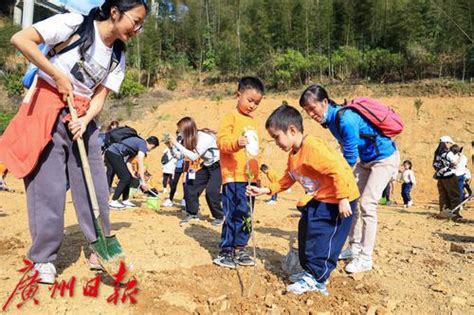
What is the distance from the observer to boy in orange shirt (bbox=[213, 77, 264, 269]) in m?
3.67

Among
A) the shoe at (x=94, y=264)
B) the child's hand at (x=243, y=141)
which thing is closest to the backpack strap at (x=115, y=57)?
the child's hand at (x=243, y=141)

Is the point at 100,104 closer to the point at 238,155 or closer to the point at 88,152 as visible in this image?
the point at 88,152

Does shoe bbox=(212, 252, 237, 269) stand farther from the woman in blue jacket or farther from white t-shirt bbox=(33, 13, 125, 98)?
→ white t-shirt bbox=(33, 13, 125, 98)

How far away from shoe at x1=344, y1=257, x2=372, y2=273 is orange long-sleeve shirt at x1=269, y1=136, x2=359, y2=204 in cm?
80

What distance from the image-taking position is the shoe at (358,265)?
3.68m

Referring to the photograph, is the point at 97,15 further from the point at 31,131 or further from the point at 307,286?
the point at 307,286

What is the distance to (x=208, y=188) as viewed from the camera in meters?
5.48

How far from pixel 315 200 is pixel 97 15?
201 centimetres

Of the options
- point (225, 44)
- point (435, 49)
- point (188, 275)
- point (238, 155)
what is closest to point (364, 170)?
point (238, 155)

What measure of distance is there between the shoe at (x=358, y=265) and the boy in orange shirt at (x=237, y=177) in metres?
0.84

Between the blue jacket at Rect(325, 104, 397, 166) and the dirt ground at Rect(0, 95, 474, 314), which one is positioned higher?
the blue jacket at Rect(325, 104, 397, 166)

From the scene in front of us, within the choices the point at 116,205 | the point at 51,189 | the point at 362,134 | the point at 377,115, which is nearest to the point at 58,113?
the point at 51,189

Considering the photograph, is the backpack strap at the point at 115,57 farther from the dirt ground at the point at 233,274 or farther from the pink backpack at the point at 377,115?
the pink backpack at the point at 377,115

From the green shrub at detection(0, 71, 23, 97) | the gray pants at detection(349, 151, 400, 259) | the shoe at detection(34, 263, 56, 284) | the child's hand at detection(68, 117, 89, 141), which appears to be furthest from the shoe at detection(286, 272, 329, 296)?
the green shrub at detection(0, 71, 23, 97)
